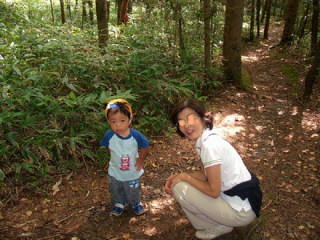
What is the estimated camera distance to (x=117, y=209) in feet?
9.77

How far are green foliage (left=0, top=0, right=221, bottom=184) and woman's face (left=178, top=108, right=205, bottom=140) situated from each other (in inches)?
62.6

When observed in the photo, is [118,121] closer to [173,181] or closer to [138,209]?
[173,181]

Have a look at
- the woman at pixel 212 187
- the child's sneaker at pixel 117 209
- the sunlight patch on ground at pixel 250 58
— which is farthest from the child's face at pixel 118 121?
the sunlight patch on ground at pixel 250 58

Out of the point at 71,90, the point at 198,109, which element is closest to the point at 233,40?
the point at 71,90

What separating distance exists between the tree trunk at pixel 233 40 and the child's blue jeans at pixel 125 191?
4.42m

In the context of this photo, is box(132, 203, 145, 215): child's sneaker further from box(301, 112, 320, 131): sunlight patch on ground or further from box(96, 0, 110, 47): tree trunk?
box(96, 0, 110, 47): tree trunk

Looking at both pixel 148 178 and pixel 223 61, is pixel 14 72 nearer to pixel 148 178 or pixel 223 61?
pixel 148 178

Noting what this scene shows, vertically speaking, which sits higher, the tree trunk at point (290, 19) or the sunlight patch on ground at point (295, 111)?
the tree trunk at point (290, 19)

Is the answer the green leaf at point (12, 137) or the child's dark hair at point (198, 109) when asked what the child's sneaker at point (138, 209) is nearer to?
the child's dark hair at point (198, 109)

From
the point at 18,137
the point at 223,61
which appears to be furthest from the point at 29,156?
the point at 223,61

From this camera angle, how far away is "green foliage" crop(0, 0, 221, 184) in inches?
133

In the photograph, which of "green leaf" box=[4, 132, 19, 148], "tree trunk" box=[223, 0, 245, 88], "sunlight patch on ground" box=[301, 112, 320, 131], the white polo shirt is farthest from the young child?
"tree trunk" box=[223, 0, 245, 88]

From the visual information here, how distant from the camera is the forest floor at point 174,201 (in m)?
2.79

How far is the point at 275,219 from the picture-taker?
9.55 feet
